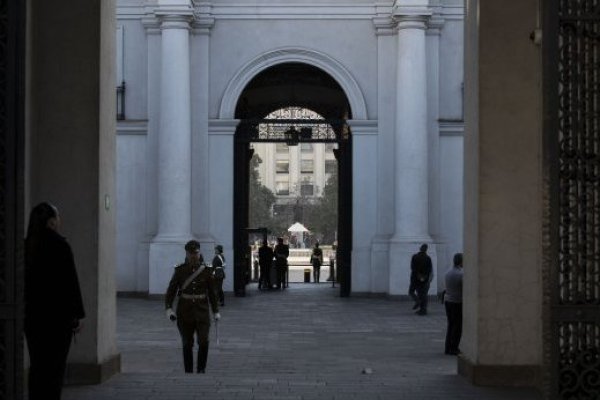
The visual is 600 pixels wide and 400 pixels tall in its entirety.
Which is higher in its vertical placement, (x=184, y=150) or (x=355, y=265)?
(x=184, y=150)

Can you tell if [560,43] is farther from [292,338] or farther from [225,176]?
[225,176]

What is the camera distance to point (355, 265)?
97.9 feet

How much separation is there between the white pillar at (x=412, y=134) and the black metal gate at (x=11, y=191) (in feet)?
68.8

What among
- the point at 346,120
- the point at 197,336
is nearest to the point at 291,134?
the point at 346,120

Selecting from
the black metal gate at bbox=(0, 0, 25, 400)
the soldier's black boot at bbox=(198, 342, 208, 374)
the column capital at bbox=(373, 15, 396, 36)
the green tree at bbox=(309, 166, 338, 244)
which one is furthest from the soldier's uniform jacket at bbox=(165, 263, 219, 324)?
the green tree at bbox=(309, 166, 338, 244)

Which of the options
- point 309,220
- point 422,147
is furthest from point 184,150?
point 309,220

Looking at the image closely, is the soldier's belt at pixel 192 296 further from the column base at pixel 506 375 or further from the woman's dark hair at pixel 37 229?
the woman's dark hair at pixel 37 229

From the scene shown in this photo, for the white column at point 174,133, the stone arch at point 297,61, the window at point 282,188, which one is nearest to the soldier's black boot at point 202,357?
the white column at point 174,133

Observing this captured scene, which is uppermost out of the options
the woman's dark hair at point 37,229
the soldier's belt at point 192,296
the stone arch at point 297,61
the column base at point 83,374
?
the stone arch at point 297,61

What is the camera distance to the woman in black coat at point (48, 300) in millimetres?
9188

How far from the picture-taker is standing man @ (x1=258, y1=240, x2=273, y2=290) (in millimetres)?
34750

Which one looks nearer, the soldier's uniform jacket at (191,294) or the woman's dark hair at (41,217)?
the woman's dark hair at (41,217)

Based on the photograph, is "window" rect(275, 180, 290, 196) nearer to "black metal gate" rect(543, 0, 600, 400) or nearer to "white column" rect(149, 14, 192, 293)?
"white column" rect(149, 14, 192, 293)

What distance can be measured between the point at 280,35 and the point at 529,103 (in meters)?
17.9
